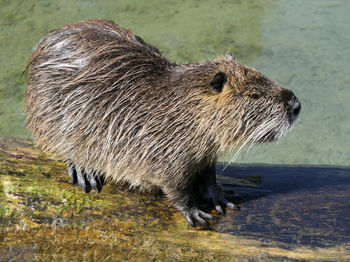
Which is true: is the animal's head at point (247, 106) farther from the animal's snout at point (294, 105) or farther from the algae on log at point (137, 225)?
the algae on log at point (137, 225)

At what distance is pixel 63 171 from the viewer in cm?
261

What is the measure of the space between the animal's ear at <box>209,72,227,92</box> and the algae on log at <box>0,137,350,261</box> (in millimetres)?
653

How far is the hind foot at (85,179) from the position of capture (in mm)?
2489

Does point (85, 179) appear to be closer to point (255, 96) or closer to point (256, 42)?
point (255, 96)

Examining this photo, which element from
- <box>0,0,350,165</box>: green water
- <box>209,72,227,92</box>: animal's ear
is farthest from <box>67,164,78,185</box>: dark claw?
<box>0,0,350,165</box>: green water

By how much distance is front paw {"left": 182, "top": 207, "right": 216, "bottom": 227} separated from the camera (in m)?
2.40

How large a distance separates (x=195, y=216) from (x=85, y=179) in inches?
24.0

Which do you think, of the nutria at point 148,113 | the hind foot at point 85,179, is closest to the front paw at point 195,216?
the nutria at point 148,113

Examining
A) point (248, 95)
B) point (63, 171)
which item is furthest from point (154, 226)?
point (248, 95)

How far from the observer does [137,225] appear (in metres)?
2.29

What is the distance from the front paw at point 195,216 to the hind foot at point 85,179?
19.0 inches

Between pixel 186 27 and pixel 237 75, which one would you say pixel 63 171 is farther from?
pixel 186 27

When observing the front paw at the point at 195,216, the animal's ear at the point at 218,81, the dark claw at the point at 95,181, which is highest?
the animal's ear at the point at 218,81

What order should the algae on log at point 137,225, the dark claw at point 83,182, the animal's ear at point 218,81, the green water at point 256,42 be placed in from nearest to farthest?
the algae on log at point 137,225 → the animal's ear at point 218,81 → the dark claw at point 83,182 → the green water at point 256,42
